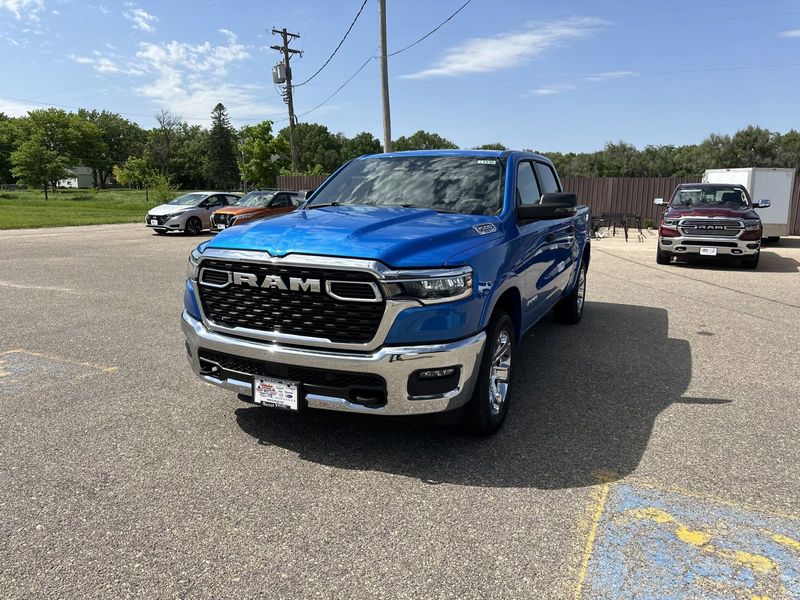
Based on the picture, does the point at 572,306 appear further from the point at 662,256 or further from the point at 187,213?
the point at 187,213

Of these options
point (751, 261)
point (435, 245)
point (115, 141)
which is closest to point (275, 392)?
point (435, 245)

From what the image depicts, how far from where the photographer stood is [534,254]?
4.63 meters

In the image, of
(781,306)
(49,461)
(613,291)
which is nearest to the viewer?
(49,461)

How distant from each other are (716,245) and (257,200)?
1374 cm

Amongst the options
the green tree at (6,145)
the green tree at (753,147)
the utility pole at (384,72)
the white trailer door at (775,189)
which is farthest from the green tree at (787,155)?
the green tree at (6,145)

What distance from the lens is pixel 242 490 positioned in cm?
320

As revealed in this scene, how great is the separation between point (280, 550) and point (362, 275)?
1.39 metres

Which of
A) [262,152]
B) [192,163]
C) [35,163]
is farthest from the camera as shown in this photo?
[192,163]

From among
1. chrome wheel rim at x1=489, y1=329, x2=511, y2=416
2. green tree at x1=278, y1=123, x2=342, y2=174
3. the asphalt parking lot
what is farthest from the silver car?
green tree at x1=278, y1=123, x2=342, y2=174

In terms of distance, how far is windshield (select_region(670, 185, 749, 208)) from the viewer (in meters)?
12.8

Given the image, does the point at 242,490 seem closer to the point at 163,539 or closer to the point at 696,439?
the point at 163,539

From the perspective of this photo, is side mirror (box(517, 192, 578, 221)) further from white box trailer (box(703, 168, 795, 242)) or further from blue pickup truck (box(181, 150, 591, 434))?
white box trailer (box(703, 168, 795, 242))

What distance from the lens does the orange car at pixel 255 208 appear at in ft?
59.8

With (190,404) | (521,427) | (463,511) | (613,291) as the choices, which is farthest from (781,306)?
(190,404)
